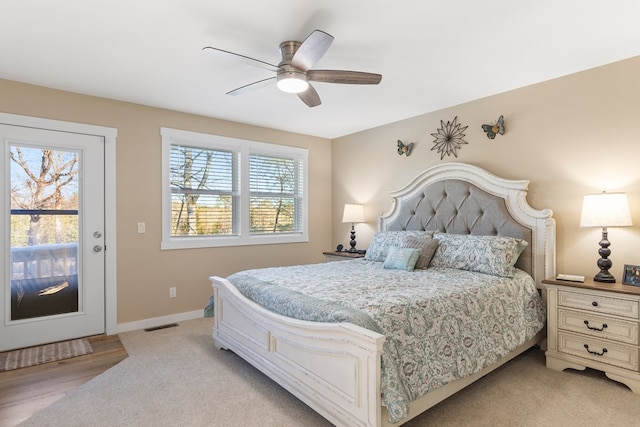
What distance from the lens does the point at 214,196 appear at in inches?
176

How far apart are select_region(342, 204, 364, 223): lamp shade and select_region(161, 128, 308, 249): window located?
714 mm

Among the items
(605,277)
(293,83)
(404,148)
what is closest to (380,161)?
(404,148)

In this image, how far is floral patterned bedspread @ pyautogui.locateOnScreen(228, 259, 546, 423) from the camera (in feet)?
6.16

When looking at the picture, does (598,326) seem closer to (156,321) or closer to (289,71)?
(289,71)

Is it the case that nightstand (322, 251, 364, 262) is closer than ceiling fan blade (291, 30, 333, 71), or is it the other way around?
ceiling fan blade (291, 30, 333, 71)

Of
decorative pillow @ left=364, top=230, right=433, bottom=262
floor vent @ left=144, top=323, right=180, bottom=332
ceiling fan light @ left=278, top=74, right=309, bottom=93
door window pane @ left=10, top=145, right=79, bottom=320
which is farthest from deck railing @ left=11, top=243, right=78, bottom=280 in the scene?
decorative pillow @ left=364, top=230, right=433, bottom=262

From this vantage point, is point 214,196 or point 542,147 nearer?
point 542,147

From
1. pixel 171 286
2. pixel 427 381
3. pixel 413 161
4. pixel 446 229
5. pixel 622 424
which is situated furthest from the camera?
pixel 413 161

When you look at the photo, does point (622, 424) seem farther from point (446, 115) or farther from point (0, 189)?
point (0, 189)

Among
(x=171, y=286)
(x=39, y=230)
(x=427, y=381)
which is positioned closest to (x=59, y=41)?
(x=39, y=230)

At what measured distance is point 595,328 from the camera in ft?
8.57

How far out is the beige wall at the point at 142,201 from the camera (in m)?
3.42

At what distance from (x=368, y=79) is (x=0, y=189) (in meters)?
3.30

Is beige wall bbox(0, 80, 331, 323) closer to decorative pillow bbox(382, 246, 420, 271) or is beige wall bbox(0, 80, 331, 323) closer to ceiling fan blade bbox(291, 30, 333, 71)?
decorative pillow bbox(382, 246, 420, 271)
